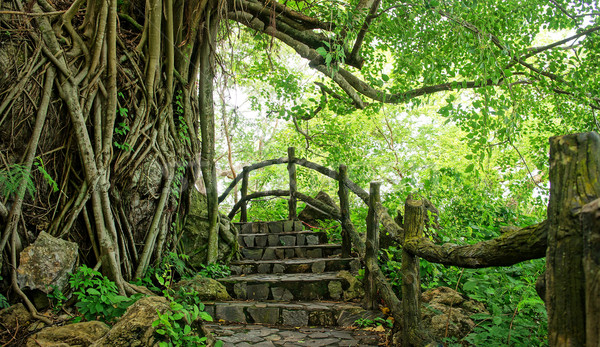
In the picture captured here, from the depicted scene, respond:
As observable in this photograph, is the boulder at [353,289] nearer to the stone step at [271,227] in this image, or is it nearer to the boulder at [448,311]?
the boulder at [448,311]

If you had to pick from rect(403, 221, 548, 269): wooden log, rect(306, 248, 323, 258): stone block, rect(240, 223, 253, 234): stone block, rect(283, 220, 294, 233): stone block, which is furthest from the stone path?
rect(240, 223, 253, 234): stone block

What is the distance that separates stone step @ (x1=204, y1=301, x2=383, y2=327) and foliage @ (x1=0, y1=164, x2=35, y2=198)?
180cm

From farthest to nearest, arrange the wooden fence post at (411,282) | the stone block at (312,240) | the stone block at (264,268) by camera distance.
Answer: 1. the stone block at (312,240)
2. the stone block at (264,268)
3. the wooden fence post at (411,282)

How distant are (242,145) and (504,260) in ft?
38.4

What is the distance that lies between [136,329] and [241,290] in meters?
2.08

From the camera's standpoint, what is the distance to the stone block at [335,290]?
153 inches

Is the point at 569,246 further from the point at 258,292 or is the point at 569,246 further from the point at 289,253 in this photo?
the point at 289,253

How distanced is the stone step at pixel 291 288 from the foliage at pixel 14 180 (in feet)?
6.73

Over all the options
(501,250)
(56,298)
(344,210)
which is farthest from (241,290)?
(501,250)

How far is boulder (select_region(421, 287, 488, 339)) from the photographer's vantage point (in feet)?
8.05

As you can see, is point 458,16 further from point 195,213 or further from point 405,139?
point 405,139

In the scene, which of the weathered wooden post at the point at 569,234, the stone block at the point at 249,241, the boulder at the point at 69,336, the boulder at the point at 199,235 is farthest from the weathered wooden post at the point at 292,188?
the weathered wooden post at the point at 569,234

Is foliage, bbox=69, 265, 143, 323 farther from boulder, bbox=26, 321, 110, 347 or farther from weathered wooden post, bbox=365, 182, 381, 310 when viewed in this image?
weathered wooden post, bbox=365, 182, 381, 310

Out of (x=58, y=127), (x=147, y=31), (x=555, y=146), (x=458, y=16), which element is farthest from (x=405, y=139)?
(x=555, y=146)
